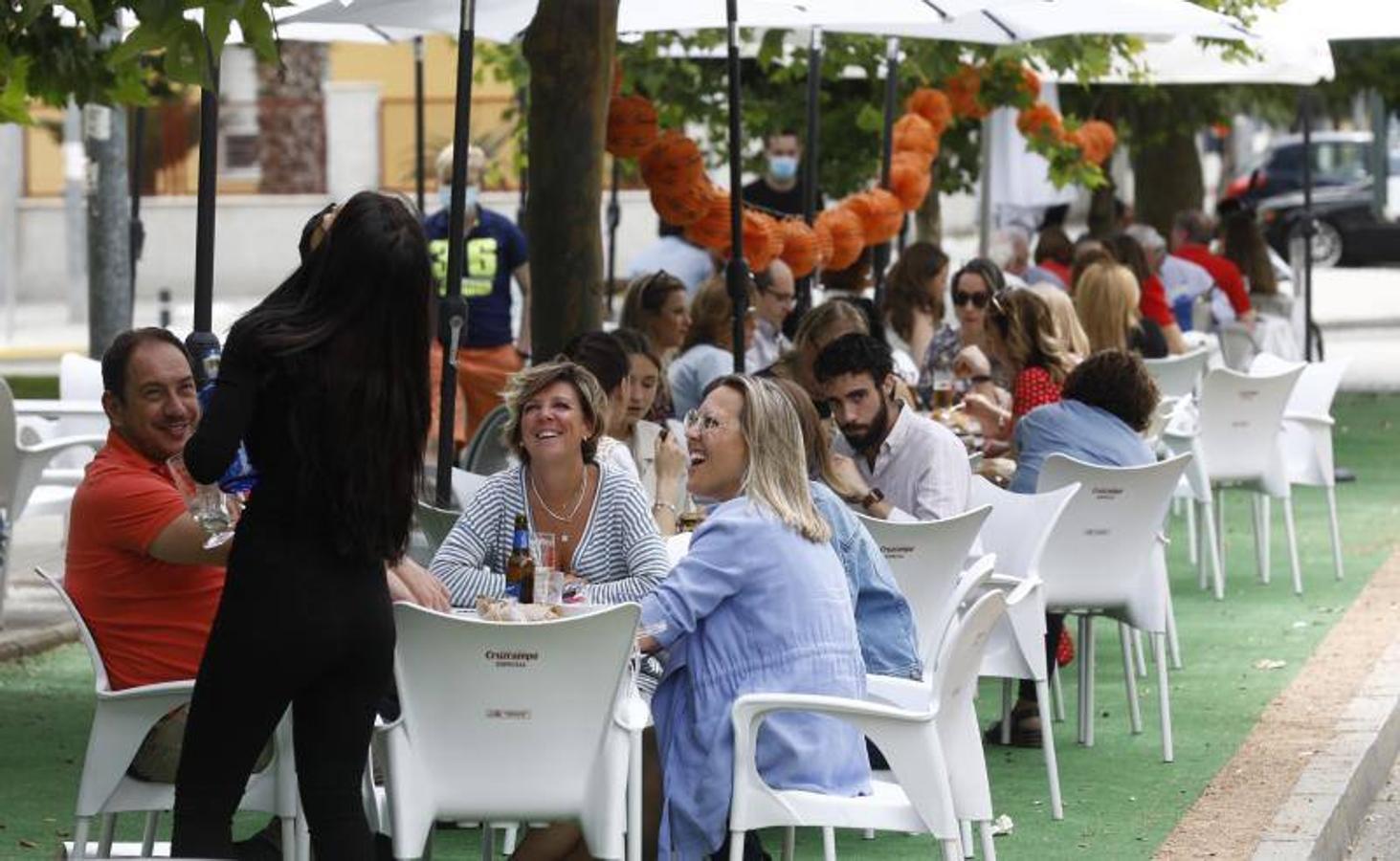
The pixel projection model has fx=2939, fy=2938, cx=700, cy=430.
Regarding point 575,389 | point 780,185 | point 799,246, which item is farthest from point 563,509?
point 780,185

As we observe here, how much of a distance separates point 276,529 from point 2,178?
37473 millimetres

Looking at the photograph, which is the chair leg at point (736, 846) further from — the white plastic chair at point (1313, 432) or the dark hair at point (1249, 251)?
the dark hair at point (1249, 251)

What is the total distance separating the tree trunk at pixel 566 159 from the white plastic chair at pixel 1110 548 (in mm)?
2820

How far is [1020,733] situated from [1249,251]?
11.4 m

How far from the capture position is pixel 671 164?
525 inches

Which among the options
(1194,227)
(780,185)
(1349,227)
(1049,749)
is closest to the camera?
(1049,749)

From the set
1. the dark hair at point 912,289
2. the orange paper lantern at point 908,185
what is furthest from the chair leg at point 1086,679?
the orange paper lantern at point 908,185

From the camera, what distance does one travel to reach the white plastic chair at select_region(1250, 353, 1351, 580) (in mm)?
13906

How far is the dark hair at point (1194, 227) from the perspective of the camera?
840 inches

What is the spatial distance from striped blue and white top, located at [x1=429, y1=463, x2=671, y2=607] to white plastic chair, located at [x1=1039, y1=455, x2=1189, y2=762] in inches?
85.3

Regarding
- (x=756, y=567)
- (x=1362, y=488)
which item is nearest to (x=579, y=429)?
(x=756, y=567)

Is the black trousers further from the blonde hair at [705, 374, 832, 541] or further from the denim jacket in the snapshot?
the denim jacket

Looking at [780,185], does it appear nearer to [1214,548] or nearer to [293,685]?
[1214,548]

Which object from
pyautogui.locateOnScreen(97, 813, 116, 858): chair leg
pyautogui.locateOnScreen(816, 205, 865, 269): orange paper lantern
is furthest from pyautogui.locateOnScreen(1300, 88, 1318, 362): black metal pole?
pyautogui.locateOnScreen(97, 813, 116, 858): chair leg
